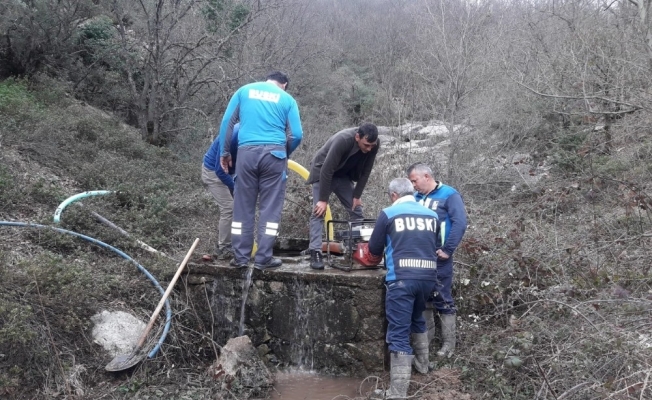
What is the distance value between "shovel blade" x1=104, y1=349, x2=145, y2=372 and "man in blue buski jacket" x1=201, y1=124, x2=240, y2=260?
153cm

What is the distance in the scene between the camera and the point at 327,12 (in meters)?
33.8

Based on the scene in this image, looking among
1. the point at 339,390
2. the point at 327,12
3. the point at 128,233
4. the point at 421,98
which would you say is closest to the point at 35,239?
the point at 128,233

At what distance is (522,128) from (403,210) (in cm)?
998

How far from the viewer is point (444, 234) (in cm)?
552

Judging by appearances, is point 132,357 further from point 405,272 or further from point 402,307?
point 405,272

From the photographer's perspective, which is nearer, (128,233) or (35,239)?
(35,239)

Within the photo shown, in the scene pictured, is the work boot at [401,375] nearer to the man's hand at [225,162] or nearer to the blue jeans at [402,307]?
the blue jeans at [402,307]

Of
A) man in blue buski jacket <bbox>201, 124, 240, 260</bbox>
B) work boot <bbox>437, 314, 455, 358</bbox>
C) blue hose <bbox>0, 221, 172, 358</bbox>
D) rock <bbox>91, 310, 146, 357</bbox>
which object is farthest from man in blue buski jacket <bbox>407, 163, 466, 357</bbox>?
rock <bbox>91, 310, 146, 357</bbox>

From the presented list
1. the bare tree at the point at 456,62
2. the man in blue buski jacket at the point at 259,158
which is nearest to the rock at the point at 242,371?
the man in blue buski jacket at the point at 259,158

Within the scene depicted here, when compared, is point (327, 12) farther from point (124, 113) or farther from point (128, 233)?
point (128, 233)

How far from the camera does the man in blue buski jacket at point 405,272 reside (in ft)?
15.6

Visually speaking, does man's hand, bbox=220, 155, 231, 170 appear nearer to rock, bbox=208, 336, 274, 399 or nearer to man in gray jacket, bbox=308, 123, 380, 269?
man in gray jacket, bbox=308, 123, 380, 269

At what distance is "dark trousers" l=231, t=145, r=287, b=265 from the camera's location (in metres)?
5.75

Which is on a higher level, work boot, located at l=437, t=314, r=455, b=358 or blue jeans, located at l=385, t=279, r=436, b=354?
blue jeans, located at l=385, t=279, r=436, b=354
